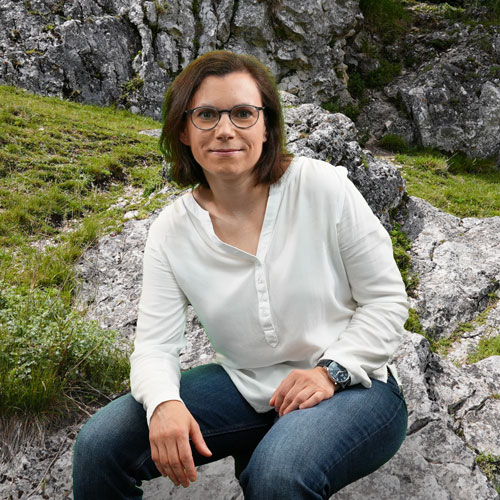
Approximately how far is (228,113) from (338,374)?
44.5 inches

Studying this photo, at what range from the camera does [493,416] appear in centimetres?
309

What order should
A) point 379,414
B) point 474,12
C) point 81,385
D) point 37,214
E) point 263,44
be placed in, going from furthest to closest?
point 474,12
point 263,44
point 37,214
point 81,385
point 379,414

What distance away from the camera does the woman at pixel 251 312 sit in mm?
1726

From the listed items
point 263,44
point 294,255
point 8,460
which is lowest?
point 8,460

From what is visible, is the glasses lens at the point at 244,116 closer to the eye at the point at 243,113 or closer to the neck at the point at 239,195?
the eye at the point at 243,113

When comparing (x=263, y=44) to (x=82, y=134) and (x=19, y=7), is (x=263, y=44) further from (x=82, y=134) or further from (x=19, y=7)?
(x=82, y=134)

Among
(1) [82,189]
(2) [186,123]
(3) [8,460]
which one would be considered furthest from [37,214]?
(2) [186,123]

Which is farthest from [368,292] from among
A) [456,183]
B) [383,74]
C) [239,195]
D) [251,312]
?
[383,74]

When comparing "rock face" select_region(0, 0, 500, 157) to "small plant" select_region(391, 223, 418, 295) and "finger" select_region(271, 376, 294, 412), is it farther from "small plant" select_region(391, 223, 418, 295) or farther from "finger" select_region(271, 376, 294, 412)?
"finger" select_region(271, 376, 294, 412)

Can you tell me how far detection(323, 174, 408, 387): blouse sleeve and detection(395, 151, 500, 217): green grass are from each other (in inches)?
284

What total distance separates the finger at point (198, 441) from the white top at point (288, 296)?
0.14 m

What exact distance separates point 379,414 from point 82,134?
7.63 metres

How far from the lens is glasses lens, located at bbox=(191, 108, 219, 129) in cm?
195

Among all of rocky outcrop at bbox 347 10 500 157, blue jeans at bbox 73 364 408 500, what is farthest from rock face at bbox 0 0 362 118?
blue jeans at bbox 73 364 408 500
